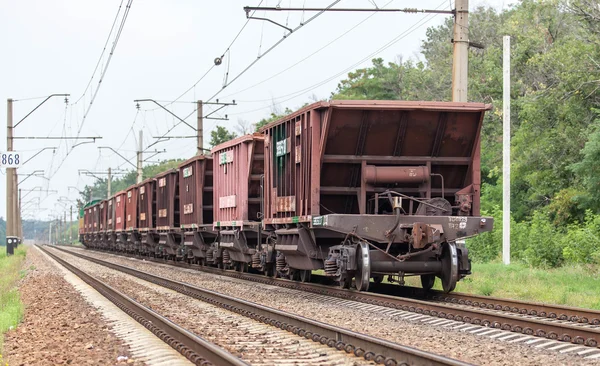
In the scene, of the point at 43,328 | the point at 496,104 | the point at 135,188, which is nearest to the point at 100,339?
the point at 43,328

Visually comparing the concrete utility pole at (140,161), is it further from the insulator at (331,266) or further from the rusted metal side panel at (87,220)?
the insulator at (331,266)

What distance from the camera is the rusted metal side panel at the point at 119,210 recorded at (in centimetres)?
4234

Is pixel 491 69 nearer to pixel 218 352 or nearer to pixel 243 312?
pixel 243 312

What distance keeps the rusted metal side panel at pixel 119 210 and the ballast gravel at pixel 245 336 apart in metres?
27.9

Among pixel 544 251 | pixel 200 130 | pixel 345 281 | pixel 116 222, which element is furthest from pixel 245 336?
pixel 116 222

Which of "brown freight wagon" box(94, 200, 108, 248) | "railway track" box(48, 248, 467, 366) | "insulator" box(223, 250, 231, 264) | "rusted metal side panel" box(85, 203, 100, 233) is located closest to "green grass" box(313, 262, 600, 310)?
"railway track" box(48, 248, 467, 366)

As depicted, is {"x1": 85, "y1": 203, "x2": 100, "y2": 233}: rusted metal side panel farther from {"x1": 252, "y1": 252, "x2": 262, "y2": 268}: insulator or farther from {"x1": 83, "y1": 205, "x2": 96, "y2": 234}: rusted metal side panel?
{"x1": 252, "y1": 252, "x2": 262, "y2": 268}: insulator

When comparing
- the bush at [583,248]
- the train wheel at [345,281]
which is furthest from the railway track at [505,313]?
the bush at [583,248]

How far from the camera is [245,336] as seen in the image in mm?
9445

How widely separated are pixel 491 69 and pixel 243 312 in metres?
23.8

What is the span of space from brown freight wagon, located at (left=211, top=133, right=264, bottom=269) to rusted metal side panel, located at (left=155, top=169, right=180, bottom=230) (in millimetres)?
7803

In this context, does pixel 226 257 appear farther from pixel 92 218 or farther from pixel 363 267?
pixel 92 218

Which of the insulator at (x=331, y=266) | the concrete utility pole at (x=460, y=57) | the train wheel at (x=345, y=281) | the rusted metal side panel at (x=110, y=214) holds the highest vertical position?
the concrete utility pole at (x=460, y=57)

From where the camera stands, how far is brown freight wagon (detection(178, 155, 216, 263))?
25219 millimetres
